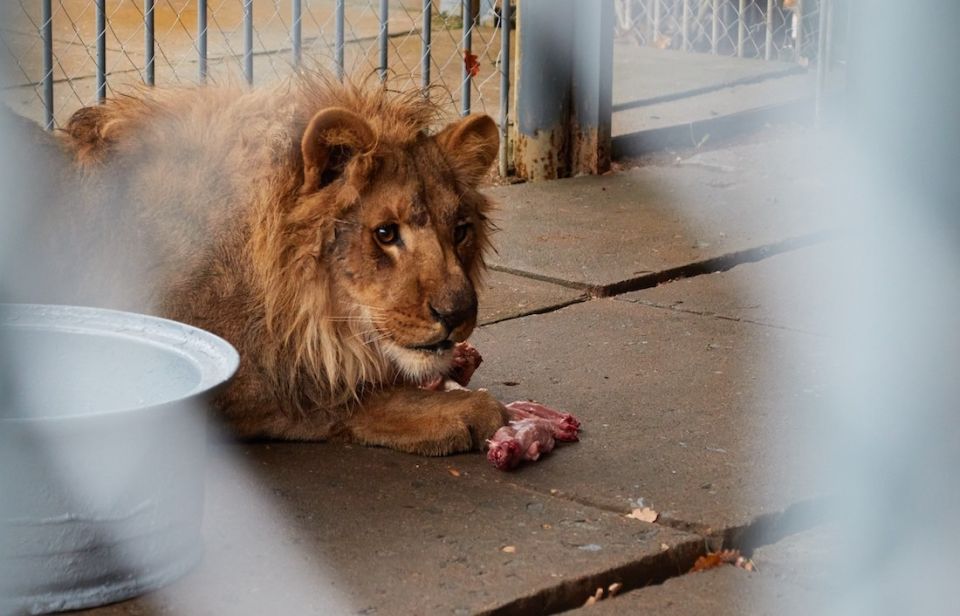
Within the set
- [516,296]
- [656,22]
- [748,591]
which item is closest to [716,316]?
[516,296]

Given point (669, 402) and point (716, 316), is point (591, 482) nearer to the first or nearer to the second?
point (669, 402)

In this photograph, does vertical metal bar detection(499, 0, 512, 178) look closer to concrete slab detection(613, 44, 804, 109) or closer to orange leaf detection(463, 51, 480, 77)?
orange leaf detection(463, 51, 480, 77)

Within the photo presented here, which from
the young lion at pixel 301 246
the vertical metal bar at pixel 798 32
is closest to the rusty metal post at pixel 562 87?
the vertical metal bar at pixel 798 32

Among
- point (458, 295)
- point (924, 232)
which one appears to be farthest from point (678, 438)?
point (924, 232)

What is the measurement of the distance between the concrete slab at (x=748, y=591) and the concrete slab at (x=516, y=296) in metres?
1.75

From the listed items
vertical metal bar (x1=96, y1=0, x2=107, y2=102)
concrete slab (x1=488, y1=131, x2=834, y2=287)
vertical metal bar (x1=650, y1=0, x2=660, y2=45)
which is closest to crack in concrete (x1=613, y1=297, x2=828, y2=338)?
concrete slab (x1=488, y1=131, x2=834, y2=287)

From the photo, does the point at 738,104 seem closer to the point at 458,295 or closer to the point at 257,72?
the point at 257,72

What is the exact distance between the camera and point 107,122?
344 centimetres

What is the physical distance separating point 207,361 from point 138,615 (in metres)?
0.47

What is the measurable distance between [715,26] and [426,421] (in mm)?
6516

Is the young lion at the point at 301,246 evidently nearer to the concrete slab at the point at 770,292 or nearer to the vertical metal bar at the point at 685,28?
the concrete slab at the point at 770,292

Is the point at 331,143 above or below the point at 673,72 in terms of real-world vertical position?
above

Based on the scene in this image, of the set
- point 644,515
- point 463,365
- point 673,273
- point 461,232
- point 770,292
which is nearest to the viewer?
point 644,515

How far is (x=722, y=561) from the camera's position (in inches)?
115
